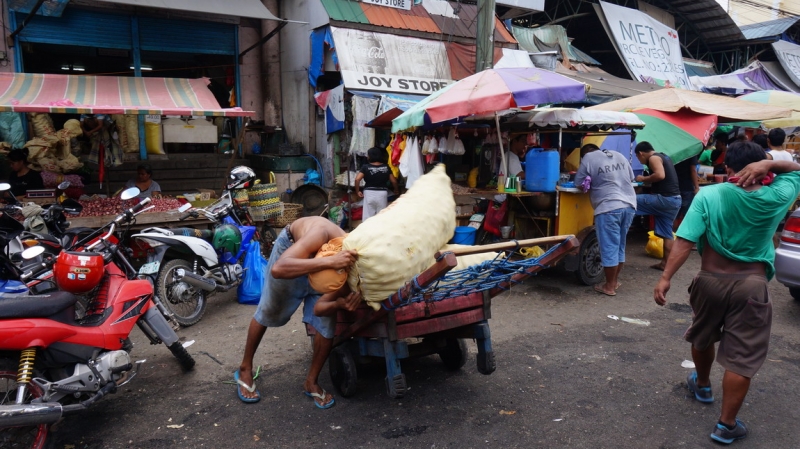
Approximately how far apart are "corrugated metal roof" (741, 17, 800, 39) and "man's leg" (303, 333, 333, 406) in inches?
834

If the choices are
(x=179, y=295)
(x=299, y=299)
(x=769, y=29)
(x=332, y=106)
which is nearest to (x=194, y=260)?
(x=179, y=295)

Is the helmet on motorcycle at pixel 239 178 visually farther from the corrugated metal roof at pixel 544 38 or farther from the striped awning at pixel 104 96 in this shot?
the corrugated metal roof at pixel 544 38

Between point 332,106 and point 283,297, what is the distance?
7.47 m

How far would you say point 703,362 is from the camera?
12.1ft

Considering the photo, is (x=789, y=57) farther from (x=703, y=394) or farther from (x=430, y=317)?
(x=430, y=317)

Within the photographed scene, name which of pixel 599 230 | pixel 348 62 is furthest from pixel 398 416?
pixel 348 62

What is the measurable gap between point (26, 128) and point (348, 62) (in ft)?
18.6

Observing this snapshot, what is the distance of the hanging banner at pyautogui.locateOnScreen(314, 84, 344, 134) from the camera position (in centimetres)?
1030

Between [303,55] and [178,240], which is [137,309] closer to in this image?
[178,240]

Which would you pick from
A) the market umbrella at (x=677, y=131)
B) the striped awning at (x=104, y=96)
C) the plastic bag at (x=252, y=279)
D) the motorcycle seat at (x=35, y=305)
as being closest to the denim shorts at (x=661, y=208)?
the market umbrella at (x=677, y=131)

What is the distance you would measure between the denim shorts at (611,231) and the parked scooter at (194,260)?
Result: 13.9 ft

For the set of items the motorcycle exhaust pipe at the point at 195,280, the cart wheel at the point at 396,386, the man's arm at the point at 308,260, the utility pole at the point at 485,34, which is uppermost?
the utility pole at the point at 485,34

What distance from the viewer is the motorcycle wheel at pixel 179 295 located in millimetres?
5338

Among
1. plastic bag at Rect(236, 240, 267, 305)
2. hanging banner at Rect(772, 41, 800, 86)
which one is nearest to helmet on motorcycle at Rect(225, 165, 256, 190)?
plastic bag at Rect(236, 240, 267, 305)
